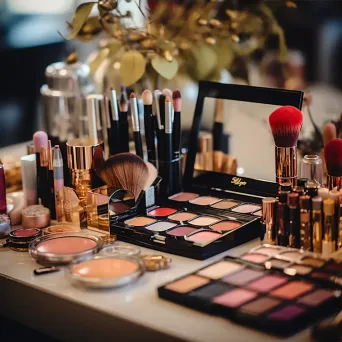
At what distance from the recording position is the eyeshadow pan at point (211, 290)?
1.09 m

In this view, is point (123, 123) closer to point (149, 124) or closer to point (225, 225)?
point (149, 124)

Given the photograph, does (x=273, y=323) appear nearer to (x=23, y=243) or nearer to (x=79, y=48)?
(x=23, y=243)

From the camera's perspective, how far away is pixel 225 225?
1341mm

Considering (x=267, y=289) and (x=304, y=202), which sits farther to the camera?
(x=304, y=202)

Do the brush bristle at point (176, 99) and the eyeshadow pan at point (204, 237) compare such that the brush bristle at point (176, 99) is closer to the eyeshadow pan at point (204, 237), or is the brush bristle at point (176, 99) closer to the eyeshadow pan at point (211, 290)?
the eyeshadow pan at point (204, 237)

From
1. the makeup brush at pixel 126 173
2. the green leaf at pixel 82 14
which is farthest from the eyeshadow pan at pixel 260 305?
the green leaf at pixel 82 14

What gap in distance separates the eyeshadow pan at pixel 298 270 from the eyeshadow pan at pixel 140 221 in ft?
1.05

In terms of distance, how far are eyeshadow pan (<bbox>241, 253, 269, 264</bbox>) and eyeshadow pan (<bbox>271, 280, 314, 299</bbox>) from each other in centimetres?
9

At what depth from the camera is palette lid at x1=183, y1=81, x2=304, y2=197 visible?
4.70ft

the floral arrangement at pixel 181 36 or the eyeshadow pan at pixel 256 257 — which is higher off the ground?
the floral arrangement at pixel 181 36

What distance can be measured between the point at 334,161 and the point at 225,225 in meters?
0.22

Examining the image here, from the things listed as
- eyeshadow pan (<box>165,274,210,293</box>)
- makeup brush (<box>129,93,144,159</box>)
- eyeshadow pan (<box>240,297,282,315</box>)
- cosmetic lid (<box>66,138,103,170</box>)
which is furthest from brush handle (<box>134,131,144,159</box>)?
eyeshadow pan (<box>240,297,282,315</box>)

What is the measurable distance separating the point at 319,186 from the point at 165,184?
0.34 metres

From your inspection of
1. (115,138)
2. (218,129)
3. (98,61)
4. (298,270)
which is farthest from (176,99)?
(298,270)
